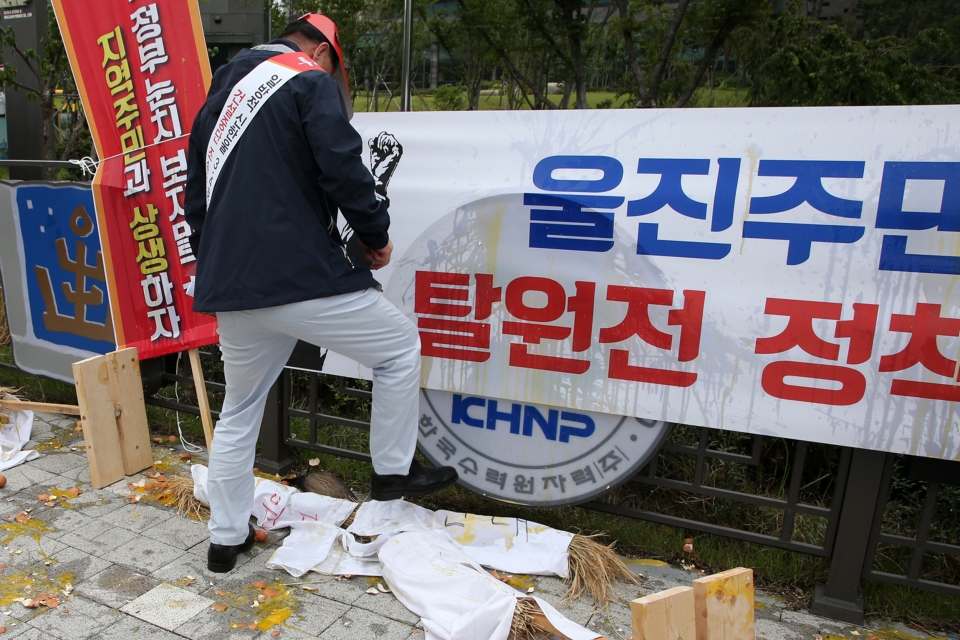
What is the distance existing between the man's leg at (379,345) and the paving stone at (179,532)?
0.90 meters

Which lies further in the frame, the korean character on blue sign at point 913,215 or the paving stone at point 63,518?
the paving stone at point 63,518

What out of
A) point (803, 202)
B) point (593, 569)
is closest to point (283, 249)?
point (593, 569)

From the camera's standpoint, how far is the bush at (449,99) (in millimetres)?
13594

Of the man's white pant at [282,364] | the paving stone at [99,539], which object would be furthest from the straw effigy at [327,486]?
the paving stone at [99,539]

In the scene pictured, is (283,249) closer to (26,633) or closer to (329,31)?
(329,31)

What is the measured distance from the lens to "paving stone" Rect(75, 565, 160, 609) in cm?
265

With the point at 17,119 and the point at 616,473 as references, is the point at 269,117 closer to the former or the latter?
the point at 616,473

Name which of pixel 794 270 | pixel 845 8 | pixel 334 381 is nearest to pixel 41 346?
pixel 334 381

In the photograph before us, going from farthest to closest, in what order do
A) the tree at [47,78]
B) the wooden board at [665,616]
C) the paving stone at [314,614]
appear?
the tree at [47,78], the paving stone at [314,614], the wooden board at [665,616]

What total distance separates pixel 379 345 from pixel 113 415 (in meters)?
1.78

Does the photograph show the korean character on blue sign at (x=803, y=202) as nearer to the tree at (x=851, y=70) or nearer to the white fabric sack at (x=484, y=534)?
the white fabric sack at (x=484, y=534)

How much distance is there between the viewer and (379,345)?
2.77 m

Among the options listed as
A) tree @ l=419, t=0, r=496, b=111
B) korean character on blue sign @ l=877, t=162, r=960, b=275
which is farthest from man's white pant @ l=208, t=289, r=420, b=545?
tree @ l=419, t=0, r=496, b=111

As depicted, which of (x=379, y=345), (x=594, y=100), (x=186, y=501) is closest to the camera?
(x=379, y=345)
